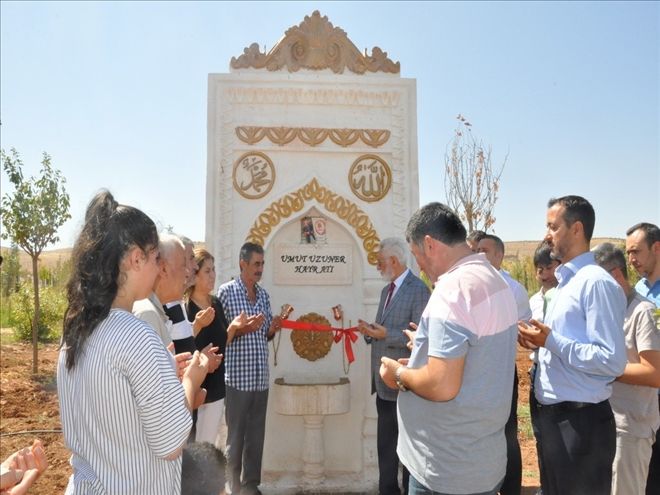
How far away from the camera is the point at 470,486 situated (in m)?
2.31

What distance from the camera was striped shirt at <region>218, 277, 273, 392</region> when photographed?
4.71 meters

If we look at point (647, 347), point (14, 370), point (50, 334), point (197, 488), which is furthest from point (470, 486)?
point (50, 334)

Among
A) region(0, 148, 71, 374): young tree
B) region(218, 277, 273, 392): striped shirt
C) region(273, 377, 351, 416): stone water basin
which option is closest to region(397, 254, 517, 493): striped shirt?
region(218, 277, 273, 392): striped shirt

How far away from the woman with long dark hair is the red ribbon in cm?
348

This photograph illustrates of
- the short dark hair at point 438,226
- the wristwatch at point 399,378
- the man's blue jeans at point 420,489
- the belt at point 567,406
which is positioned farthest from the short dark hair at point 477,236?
the man's blue jeans at point 420,489

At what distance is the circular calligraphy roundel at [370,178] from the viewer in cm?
560

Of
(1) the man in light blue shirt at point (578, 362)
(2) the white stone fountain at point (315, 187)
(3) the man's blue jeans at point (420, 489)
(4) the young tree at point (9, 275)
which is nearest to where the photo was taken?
(3) the man's blue jeans at point (420, 489)

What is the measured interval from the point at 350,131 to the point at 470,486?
387 centimetres

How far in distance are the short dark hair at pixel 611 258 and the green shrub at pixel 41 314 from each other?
1255cm

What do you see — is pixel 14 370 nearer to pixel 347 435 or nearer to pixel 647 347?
pixel 347 435

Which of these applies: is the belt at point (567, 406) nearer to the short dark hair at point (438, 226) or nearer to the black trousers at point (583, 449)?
the black trousers at point (583, 449)

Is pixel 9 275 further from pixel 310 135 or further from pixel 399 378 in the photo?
pixel 399 378

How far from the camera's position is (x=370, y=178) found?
18.4 feet

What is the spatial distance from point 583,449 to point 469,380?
870 mm
